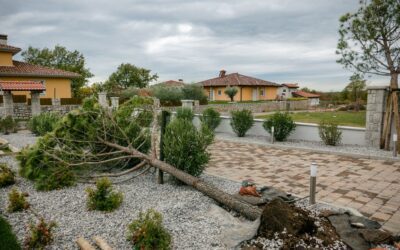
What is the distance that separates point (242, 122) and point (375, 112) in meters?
Answer: 5.12

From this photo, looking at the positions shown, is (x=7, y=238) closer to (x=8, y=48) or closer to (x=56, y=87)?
(x=8, y=48)

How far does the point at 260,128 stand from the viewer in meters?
13.2

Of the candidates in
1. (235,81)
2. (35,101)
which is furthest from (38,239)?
(235,81)

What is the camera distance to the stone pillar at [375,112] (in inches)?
377

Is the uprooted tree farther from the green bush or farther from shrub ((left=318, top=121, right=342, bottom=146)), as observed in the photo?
shrub ((left=318, top=121, right=342, bottom=146))

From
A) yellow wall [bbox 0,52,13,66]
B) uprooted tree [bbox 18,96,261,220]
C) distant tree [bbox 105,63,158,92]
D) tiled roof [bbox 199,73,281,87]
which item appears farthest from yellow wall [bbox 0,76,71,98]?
uprooted tree [bbox 18,96,261,220]

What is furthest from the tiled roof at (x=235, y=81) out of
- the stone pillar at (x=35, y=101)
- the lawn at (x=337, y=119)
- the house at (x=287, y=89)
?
the stone pillar at (x=35, y=101)

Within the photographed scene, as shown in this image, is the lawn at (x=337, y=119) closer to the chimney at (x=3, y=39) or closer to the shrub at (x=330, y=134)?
the shrub at (x=330, y=134)

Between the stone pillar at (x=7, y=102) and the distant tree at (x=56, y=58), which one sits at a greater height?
the distant tree at (x=56, y=58)

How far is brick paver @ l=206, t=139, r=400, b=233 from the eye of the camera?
5070 mm

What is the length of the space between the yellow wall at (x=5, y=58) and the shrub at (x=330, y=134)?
28190 millimetres

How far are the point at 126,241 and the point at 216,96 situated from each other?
131 feet

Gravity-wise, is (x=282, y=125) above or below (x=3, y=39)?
below

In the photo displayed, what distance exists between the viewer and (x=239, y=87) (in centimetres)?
4069
